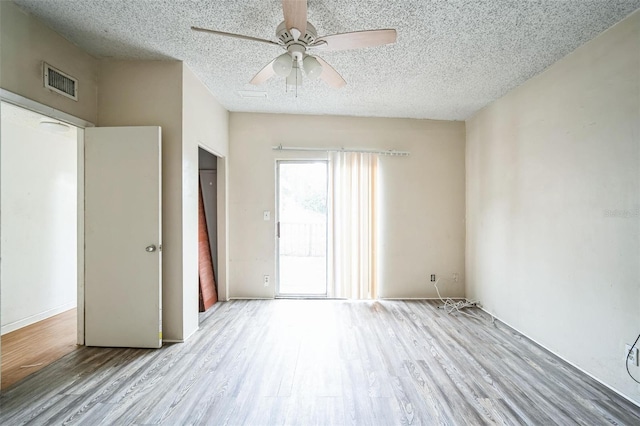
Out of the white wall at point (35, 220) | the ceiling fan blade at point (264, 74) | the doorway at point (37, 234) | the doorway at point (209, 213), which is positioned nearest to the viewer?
the ceiling fan blade at point (264, 74)

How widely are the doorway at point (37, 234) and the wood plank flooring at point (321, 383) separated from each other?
83 centimetres

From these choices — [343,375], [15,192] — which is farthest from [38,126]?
[343,375]

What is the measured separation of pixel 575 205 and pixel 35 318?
5.62 m

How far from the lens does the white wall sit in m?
2.93

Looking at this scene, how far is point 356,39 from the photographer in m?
1.75

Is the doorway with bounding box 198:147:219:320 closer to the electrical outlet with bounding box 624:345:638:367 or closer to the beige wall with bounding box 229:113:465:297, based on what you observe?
the beige wall with bounding box 229:113:465:297

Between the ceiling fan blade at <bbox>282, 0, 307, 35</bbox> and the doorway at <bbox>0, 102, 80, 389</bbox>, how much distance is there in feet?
8.51

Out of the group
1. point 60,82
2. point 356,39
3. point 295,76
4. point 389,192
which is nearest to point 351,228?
point 389,192

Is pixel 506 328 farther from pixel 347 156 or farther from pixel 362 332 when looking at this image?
pixel 347 156

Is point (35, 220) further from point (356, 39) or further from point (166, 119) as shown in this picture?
point (356, 39)

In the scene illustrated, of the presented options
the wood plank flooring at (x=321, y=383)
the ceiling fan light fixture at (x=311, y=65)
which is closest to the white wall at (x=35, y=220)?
the wood plank flooring at (x=321, y=383)

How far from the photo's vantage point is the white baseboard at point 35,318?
2.83m

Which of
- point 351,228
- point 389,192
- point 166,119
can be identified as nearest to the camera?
point 166,119

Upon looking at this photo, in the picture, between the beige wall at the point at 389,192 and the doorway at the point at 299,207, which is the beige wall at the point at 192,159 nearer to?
the beige wall at the point at 389,192
